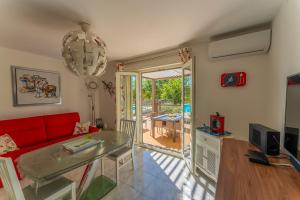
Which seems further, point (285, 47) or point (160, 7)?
point (160, 7)

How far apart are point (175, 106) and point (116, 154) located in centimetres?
335

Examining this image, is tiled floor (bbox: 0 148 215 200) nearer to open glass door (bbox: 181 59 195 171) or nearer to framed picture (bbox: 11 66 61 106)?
open glass door (bbox: 181 59 195 171)

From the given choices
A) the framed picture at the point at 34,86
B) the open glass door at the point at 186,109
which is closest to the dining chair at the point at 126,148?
the open glass door at the point at 186,109

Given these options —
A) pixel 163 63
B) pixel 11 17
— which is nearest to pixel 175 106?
pixel 163 63

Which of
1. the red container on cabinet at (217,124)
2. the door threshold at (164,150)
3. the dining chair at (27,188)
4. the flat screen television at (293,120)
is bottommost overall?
the door threshold at (164,150)

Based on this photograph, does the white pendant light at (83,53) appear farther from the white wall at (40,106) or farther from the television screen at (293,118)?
the white wall at (40,106)

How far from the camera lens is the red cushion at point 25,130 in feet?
8.05

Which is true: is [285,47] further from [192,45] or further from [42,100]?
[42,100]

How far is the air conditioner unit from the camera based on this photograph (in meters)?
1.86

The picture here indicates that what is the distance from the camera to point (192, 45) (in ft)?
8.45

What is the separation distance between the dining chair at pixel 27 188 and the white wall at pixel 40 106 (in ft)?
6.99

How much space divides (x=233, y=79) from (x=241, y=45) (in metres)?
0.49

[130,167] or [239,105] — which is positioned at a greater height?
[239,105]

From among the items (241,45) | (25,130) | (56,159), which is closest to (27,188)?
(56,159)
